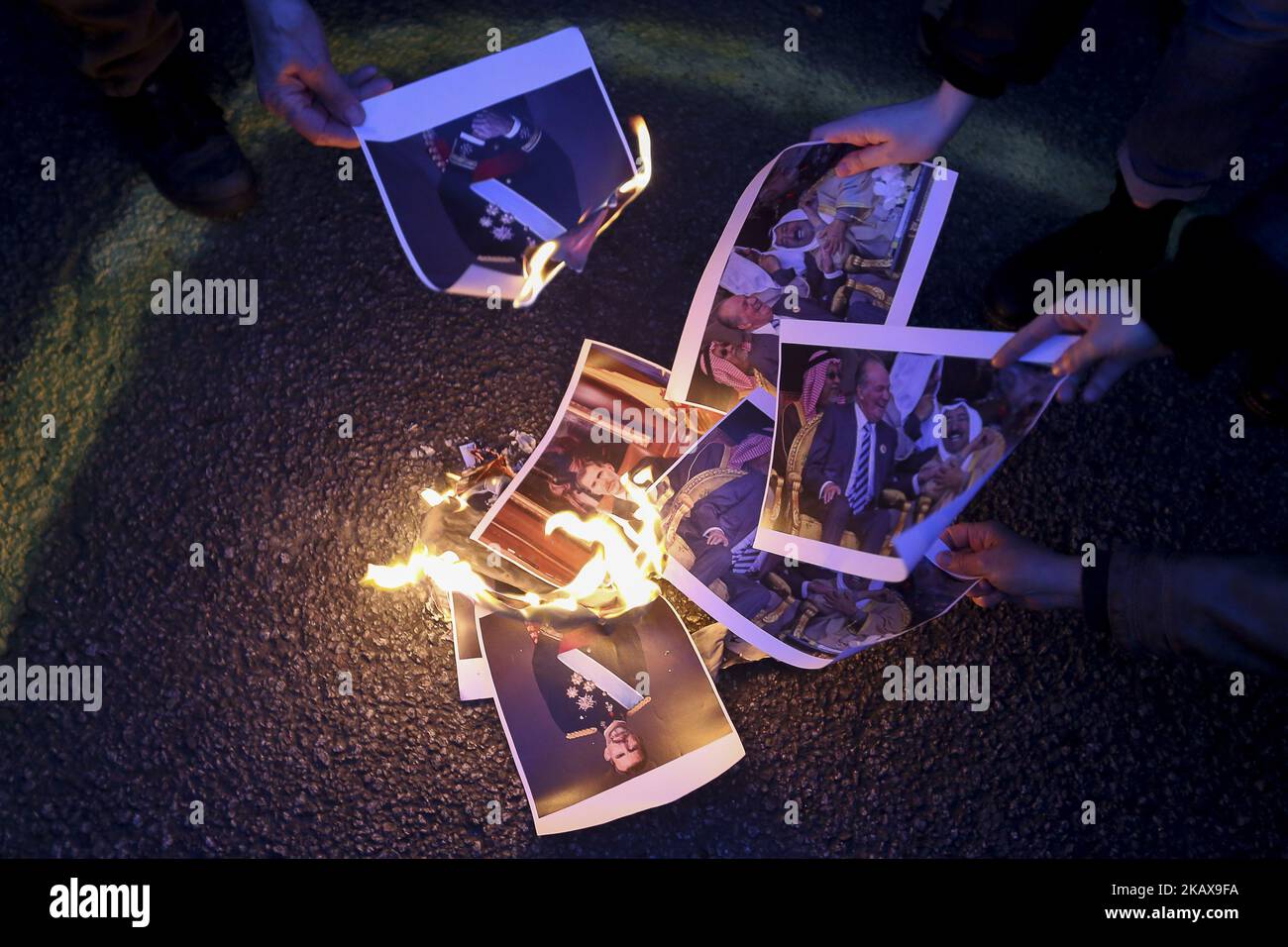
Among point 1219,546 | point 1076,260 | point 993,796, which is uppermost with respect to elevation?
point 1076,260

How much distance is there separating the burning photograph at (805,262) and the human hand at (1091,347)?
6.4 inches

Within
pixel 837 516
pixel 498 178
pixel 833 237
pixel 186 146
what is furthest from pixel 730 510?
pixel 186 146

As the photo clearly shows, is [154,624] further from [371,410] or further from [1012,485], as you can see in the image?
[1012,485]

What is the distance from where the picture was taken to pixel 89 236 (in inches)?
49.8

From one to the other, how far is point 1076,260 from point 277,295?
1.09 meters

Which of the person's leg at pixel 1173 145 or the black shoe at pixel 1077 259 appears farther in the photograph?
the black shoe at pixel 1077 259

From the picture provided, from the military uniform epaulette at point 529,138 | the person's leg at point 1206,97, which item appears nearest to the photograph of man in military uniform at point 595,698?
the military uniform epaulette at point 529,138

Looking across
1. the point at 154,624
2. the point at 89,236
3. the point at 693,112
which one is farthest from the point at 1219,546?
the point at 89,236

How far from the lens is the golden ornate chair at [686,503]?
118 centimetres

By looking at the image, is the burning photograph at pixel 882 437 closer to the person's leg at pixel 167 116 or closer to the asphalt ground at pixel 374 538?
the asphalt ground at pixel 374 538

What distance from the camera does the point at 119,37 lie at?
1.10 metres

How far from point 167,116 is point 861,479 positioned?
103 centimetres

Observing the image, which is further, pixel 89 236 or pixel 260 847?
pixel 89 236
